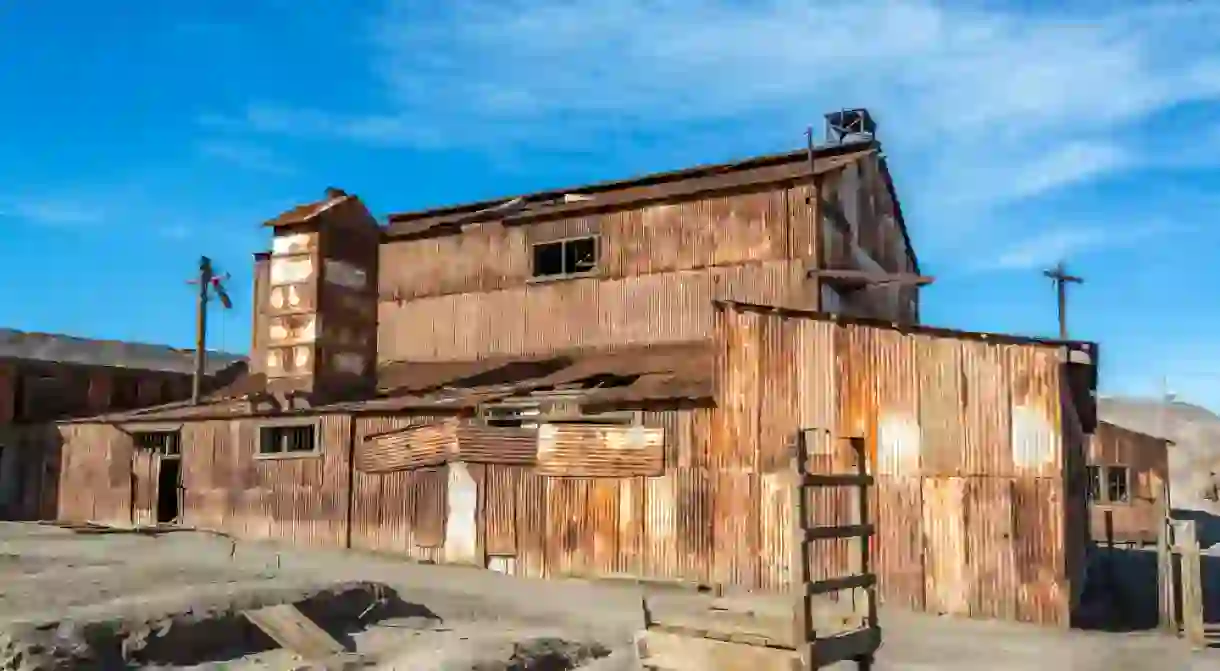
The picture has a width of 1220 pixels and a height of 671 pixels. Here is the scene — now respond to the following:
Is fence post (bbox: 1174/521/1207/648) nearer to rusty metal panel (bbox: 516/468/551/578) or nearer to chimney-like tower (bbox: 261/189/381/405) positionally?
rusty metal panel (bbox: 516/468/551/578)

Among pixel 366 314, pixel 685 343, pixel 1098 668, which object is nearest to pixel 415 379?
pixel 366 314

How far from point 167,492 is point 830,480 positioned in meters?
24.8

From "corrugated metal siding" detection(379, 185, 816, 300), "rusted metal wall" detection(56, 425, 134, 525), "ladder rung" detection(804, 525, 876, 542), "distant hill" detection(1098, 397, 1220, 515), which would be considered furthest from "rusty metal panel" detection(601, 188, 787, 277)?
"distant hill" detection(1098, 397, 1220, 515)

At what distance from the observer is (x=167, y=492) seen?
1167 inches

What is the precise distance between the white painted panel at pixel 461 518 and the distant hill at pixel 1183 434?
4466 cm

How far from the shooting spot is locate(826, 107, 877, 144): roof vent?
107 feet

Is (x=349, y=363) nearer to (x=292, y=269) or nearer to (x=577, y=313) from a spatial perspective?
(x=292, y=269)

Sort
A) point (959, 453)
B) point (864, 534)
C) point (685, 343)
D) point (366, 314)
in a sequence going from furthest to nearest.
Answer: point (366, 314) < point (685, 343) < point (959, 453) < point (864, 534)

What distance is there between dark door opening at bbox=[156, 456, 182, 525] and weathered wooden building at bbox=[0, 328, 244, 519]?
192 inches

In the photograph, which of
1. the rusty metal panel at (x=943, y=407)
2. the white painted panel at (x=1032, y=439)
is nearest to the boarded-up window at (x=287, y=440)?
the rusty metal panel at (x=943, y=407)

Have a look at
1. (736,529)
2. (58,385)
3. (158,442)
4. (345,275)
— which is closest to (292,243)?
(345,275)

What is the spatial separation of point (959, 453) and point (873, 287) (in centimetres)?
1153

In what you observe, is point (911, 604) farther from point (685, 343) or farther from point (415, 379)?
point (415, 379)

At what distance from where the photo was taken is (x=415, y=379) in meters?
29.0
